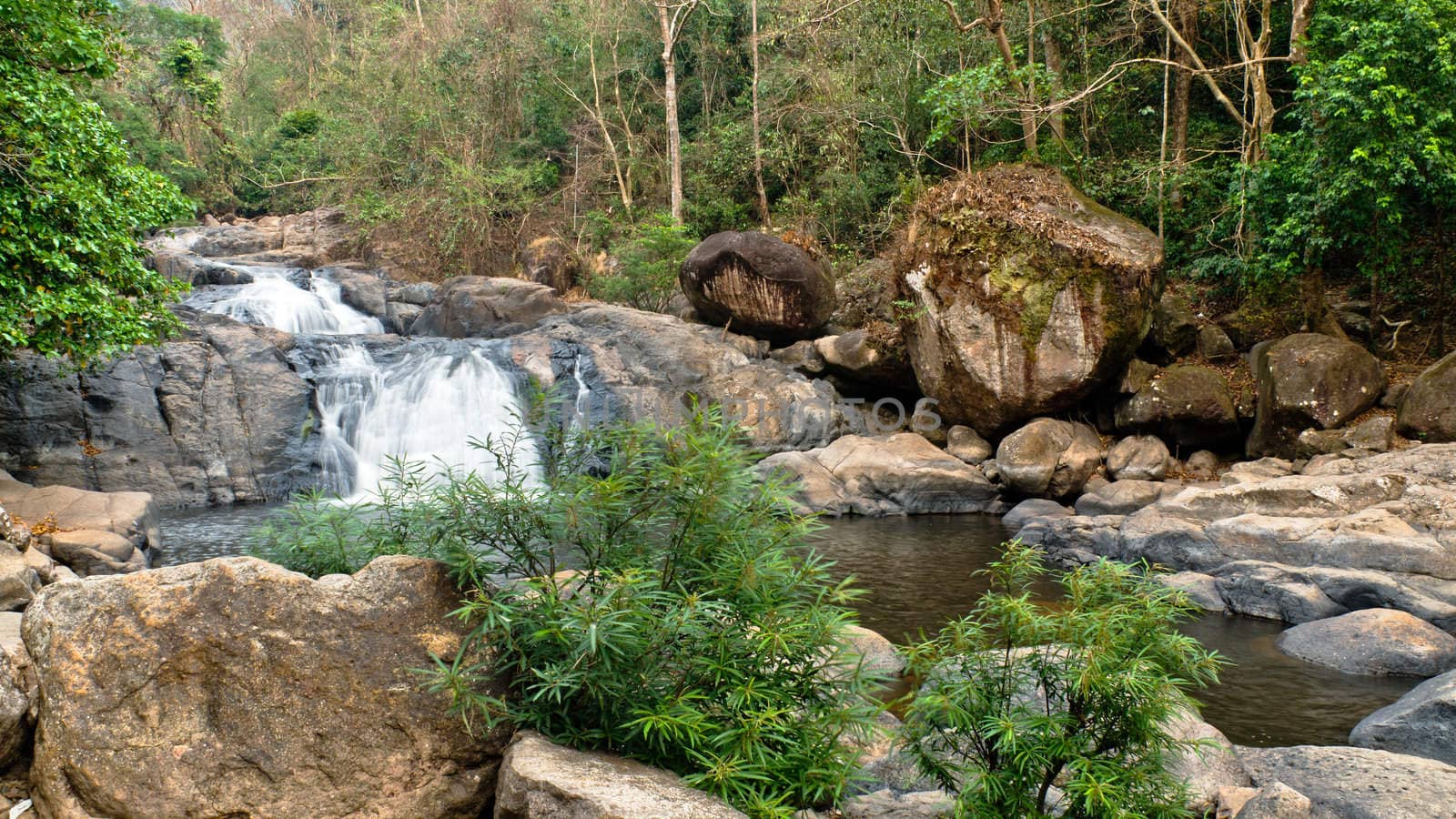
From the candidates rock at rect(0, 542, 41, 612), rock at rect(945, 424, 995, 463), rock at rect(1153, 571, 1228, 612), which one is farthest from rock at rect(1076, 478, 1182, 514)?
rock at rect(0, 542, 41, 612)

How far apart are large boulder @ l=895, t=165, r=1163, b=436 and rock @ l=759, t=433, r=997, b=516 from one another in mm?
1425

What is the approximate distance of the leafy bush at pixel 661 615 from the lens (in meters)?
3.43

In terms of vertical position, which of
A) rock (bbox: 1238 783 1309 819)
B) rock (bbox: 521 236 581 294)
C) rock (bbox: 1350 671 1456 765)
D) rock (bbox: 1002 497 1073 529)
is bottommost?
rock (bbox: 1002 497 1073 529)

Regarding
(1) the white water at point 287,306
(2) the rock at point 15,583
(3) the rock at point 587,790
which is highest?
(1) the white water at point 287,306

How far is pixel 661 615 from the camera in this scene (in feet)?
11.7

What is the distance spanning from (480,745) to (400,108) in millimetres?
29263

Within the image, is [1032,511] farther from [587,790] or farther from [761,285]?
[587,790]

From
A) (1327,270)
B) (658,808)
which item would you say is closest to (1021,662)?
(658,808)

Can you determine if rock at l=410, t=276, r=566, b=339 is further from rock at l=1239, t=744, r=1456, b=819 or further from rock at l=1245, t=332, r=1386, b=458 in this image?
rock at l=1239, t=744, r=1456, b=819

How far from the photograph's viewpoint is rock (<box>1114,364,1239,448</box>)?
567 inches

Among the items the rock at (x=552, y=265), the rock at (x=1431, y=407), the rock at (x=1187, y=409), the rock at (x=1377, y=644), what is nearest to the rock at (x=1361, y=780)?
the rock at (x=1377, y=644)

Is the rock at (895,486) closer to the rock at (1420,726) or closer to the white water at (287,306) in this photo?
the rock at (1420,726)

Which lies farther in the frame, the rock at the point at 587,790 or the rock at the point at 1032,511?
the rock at the point at 1032,511

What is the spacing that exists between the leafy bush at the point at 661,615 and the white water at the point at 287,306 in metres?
17.5
